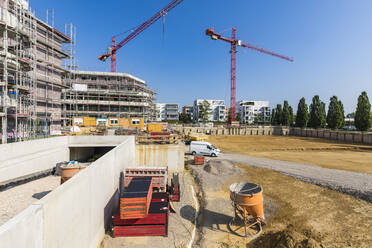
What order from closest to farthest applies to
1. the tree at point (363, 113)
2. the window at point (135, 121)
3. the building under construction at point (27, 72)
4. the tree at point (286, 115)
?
the building under construction at point (27, 72), the window at point (135, 121), the tree at point (363, 113), the tree at point (286, 115)

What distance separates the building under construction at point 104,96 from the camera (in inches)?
2165

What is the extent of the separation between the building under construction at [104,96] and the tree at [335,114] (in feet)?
198

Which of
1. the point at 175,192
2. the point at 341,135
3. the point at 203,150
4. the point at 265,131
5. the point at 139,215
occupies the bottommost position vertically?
the point at 175,192

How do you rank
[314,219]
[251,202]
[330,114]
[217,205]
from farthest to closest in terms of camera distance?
[330,114]
[217,205]
[314,219]
[251,202]

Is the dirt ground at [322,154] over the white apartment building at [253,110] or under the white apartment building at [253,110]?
under

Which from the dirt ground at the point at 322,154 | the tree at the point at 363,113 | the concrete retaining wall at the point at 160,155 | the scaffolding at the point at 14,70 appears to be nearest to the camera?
the concrete retaining wall at the point at 160,155

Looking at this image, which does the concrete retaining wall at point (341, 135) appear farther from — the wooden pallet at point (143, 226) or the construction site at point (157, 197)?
the wooden pallet at point (143, 226)

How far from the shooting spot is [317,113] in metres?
63.7

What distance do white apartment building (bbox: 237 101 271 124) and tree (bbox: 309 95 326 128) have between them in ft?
190

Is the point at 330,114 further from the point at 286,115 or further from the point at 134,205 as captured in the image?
the point at 134,205

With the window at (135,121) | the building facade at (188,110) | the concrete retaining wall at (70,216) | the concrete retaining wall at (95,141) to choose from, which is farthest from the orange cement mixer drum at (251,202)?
the building facade at (188,110)

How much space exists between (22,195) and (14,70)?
647 inches

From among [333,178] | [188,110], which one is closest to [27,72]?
[333,178]

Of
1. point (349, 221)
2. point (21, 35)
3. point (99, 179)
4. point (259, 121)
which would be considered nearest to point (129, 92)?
point (21, 35)
